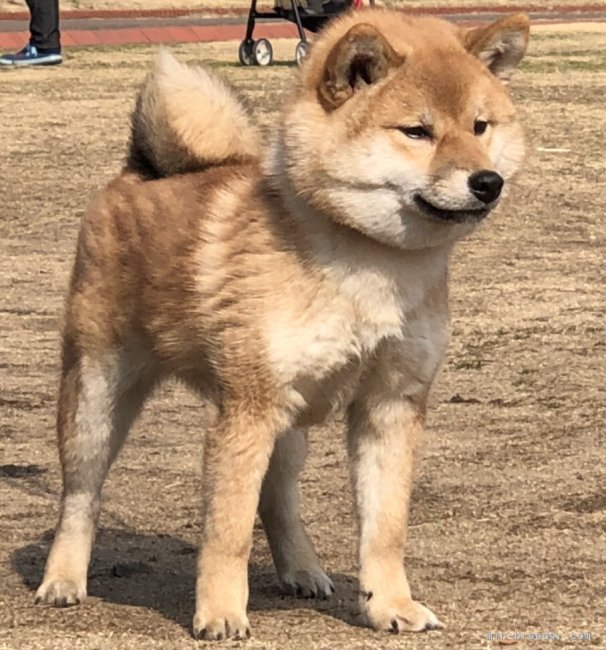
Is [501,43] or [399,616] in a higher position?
[501,43]

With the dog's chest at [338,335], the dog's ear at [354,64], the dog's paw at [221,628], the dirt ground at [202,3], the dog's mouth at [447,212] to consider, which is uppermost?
the dog's ear at [354,64]

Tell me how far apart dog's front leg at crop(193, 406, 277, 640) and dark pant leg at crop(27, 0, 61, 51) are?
12172mm

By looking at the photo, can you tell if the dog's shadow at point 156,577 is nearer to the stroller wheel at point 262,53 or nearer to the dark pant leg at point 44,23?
the dark pant leg at point 44,23

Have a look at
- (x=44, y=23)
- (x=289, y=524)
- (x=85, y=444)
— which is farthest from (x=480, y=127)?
(x=44, y=23)

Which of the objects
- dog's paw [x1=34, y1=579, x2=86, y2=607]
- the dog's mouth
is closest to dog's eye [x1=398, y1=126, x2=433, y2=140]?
the dog's mouth

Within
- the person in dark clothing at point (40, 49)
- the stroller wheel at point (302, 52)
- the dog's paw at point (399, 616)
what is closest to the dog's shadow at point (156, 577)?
the dog's paw at point (399, 616)

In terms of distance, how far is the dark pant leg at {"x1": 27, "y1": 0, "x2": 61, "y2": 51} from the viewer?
16.1 meters

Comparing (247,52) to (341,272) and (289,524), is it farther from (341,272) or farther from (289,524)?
(341,272)

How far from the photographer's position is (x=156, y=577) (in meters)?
5.27

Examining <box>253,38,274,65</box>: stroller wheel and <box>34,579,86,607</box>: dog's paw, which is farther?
<box>253,38,274,65</box>: stroller wheel

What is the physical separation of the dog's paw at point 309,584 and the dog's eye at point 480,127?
1.42 metres

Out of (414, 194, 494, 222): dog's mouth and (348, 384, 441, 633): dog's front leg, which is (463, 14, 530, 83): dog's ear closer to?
(414, 194, 494, 222): dog's mouth

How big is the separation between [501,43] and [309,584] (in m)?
1.63

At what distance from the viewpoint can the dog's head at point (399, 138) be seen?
4.32 m
